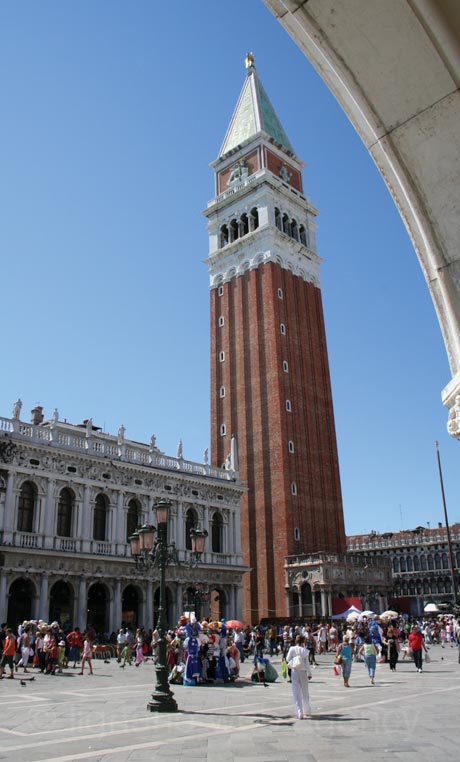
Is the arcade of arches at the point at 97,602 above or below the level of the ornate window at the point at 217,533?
below

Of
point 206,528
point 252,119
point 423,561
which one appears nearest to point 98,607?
point 206,528

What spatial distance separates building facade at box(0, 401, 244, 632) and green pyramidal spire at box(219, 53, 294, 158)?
35607 mm

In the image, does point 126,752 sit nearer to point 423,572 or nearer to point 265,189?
point 265,189

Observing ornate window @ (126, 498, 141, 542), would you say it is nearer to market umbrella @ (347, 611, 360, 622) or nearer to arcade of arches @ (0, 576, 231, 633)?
arcade of arches @ (0, 576, 231, 633)

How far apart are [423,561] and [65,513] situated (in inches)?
2646

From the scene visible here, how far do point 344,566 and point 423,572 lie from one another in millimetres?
49367

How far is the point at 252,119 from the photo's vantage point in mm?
61188

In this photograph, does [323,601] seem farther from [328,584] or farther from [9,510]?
[9,510]

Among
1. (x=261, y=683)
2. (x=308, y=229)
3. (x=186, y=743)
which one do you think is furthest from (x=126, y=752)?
(x=308, y=229)

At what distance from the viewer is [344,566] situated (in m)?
42.0

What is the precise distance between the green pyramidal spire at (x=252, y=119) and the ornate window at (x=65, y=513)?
39609 mm

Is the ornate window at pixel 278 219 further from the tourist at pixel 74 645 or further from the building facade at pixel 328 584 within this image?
the tourist at pixel 74 645

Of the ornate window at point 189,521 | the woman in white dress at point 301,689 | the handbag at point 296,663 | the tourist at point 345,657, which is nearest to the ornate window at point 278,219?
the ornate window at point 189,521

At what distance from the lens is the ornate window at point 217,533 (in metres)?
39.5
